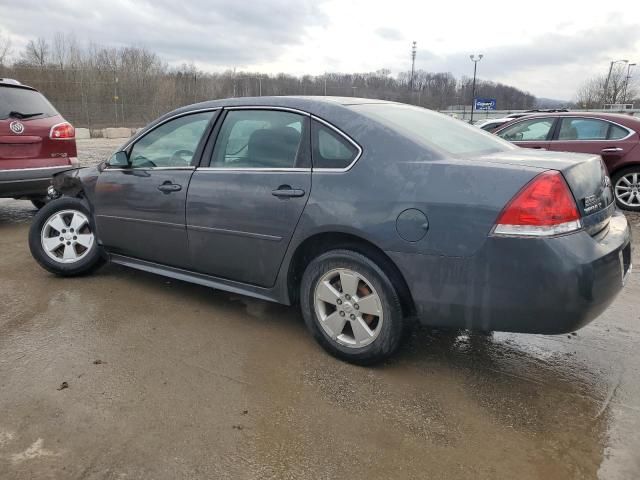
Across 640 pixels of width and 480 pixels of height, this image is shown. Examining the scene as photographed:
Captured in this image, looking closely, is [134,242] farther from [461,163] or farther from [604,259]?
[604,259]

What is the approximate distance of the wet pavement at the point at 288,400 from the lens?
85.5 inches

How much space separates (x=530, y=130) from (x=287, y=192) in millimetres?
6546

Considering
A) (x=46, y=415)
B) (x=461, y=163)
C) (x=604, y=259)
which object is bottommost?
(x=46, y=415)

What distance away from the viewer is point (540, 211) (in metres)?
2.34

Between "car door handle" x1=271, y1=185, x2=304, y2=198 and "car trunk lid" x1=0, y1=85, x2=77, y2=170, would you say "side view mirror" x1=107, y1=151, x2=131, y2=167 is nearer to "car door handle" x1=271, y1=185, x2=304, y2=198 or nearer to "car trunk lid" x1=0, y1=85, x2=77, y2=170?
"car door handle" x1=271, y1=185, x2=304, y2=198

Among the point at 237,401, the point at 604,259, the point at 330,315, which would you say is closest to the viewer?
the point at 604,259

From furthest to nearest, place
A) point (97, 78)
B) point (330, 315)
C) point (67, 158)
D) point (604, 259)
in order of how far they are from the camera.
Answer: point (97, 78)
point (67, 158)
point (330, 315)
point (604, 259)

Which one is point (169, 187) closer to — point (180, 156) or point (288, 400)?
point (180, 156)

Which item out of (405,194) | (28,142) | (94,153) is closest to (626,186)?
(405,194)

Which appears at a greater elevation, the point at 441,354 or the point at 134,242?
the point at 134,242

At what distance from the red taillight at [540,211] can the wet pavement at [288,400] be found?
94 cm

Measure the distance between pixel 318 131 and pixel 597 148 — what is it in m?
6.22

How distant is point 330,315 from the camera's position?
9.84 feet

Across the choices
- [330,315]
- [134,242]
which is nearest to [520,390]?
[330,315]
